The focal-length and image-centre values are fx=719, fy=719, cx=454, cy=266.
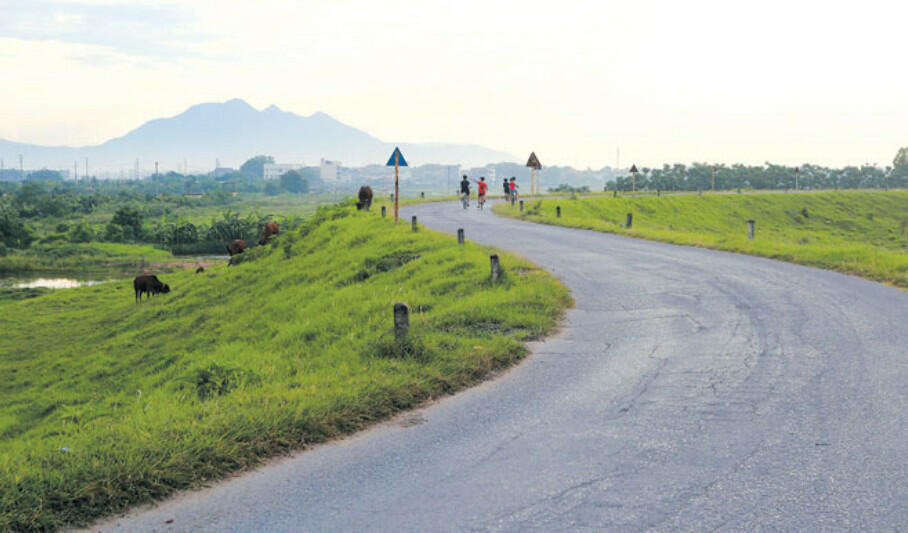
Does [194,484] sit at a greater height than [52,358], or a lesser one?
greater

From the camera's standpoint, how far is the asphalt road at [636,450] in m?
5.08

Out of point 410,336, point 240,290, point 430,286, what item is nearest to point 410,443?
point 410,336

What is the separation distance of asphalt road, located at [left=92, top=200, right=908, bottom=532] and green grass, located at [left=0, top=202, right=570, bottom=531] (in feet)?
1.31

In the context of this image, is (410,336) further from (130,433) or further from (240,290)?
(240,290)

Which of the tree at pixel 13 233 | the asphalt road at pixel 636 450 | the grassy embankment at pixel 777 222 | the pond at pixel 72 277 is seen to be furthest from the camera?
the tree at pixel 13 233

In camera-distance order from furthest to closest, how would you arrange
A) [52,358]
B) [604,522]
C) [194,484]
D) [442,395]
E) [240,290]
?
[240,290] → [52,358] → [442,395] → [194,484] → [604,522]

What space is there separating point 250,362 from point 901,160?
147 m

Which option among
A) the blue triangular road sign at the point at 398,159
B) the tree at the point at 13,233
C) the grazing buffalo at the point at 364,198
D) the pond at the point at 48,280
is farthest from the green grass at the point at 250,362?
the tree at the point at 13,233

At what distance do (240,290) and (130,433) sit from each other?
19550 mm

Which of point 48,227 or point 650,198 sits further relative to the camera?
point 48,227

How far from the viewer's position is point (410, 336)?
376 inches

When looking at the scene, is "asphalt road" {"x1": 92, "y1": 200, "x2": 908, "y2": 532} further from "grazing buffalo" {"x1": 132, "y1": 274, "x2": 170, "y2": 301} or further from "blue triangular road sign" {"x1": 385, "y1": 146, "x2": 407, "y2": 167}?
"grazing buffalo" {"x1": 132, "y1": 274, "x2": 170, "y2": 301}

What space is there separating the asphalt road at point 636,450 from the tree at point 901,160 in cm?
13563

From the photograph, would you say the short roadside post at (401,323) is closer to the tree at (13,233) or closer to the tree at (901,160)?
the tree at (13,233)
